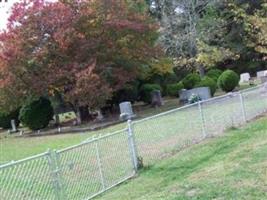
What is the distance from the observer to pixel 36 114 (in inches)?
1037

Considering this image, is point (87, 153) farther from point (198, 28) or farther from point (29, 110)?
point (198, 28)

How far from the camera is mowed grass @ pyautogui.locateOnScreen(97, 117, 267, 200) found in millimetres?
6703

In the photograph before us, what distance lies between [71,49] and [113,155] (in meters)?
16.3

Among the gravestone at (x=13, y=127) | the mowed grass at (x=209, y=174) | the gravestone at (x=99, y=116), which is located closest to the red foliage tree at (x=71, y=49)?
the gravestone at (x=99, y=116)

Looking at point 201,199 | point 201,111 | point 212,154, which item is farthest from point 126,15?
point 201,199

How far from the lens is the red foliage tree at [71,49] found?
24.2 m

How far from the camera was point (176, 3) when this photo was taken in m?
40.8

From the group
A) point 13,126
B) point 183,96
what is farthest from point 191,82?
point 13,126

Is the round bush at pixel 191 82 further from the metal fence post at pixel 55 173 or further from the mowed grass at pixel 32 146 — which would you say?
the metal fence post at pixel 55 173

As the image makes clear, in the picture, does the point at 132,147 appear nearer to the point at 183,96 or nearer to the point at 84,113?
the point at 84,113

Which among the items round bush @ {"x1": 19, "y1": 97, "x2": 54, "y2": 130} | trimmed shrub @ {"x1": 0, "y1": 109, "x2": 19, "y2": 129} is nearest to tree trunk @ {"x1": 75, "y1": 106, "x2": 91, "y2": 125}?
round bush @ {"x1": 19, "y1": 97, "x2": 54, "y2": 130}

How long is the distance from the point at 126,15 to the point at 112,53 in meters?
2.12

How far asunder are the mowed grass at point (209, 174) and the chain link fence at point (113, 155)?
35cm

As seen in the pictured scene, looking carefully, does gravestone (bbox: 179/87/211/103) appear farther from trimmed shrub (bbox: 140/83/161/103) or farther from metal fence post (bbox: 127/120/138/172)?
metal fence post (bbox: 127/120/138/172)
